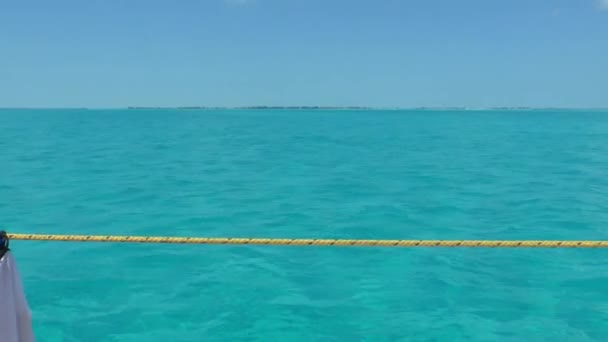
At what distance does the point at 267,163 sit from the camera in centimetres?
2647

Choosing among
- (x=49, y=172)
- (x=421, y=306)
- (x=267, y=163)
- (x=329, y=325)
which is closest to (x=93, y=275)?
Result: (x=329, y=325)

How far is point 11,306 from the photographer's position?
255 centimetres

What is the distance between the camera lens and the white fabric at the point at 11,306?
248cm

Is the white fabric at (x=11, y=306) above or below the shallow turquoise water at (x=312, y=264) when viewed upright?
above

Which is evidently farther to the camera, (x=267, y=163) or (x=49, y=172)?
(x=267, y=163)

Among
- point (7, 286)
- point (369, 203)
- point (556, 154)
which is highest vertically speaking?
point (7, 286)

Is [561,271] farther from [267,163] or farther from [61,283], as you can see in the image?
[267,163]

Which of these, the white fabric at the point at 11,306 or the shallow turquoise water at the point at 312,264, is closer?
the white fabric at the point at 11,306

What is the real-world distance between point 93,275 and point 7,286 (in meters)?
6.75

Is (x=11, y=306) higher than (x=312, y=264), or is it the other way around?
(x=11, y=306)

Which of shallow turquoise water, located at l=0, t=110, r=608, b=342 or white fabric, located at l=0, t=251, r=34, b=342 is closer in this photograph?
white fabric, located at l=0, t=251, r=34, b=342

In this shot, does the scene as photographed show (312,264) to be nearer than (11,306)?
No

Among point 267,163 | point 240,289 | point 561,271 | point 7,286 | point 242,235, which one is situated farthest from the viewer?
point 267,163

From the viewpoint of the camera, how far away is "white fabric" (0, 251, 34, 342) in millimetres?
2479
